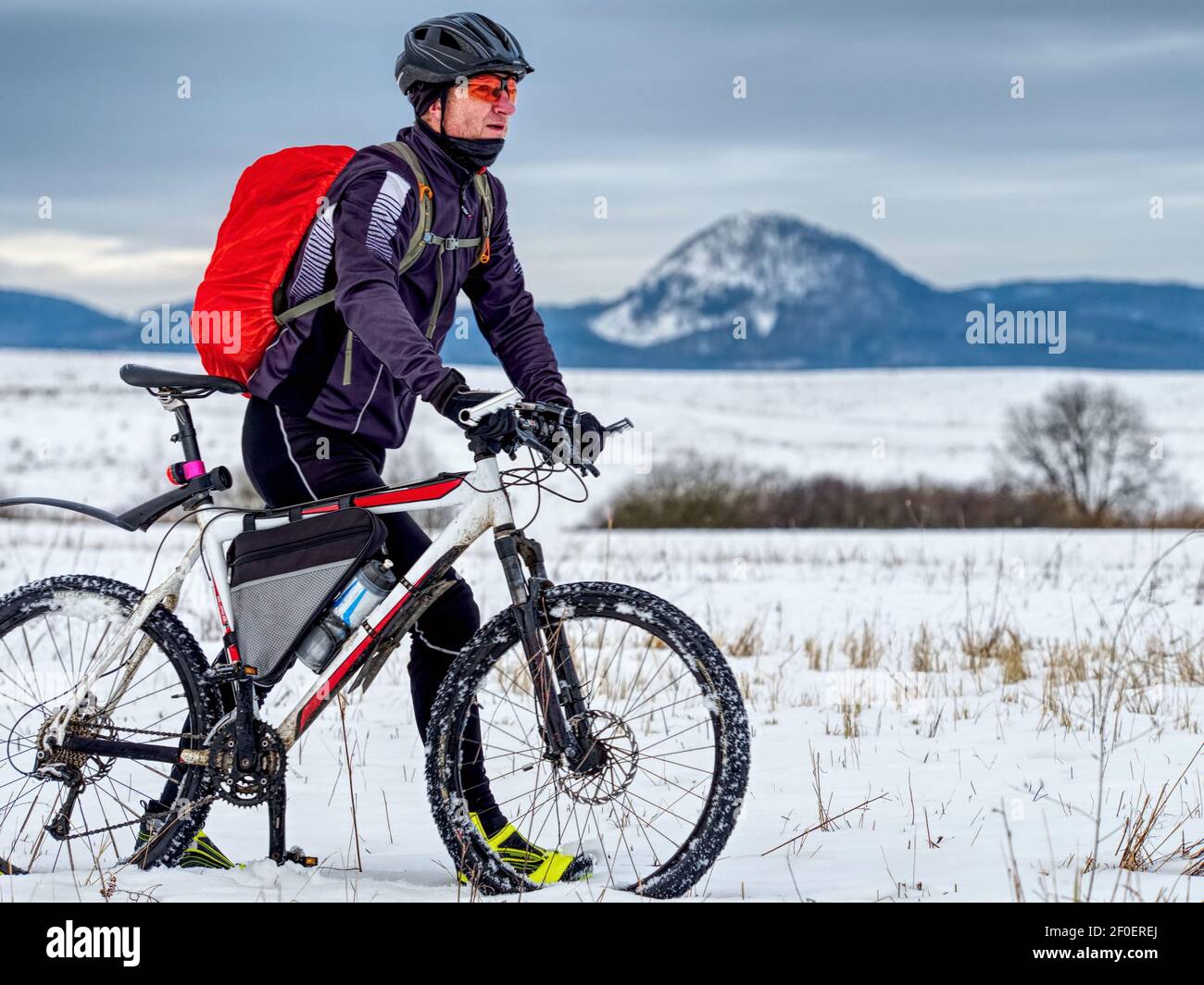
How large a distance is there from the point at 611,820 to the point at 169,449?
3196 centimetres

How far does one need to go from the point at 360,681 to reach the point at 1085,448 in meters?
38.2

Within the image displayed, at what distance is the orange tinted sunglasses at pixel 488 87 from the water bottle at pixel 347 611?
Result: 1331mm

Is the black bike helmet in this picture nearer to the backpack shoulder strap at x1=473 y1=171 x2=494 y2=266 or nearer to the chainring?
the backpack shoulder strap at x1=473 y1=171 x2=494 y2=266

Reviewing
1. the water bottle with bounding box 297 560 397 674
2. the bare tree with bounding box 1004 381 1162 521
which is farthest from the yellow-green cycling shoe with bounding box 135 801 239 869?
the bare tree with bounding box 1004 381 1162 521

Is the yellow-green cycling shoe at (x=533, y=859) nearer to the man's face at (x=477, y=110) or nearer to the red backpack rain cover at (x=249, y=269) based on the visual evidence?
the red backpack rain cover at (x=249, y=269)

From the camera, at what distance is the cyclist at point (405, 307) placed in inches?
141

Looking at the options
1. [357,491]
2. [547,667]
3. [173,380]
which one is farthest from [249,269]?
[547,667]

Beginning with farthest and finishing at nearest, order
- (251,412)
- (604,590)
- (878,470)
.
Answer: (878,470)
(251,412)
(604,590)

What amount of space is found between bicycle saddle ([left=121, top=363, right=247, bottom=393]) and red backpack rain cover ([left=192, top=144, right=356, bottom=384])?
5 centimetres

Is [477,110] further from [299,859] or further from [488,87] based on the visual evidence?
[299,859]

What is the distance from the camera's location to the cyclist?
359 centimetres

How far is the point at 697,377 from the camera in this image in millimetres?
65125

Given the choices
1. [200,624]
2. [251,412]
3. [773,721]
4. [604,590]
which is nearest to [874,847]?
[604,590]
